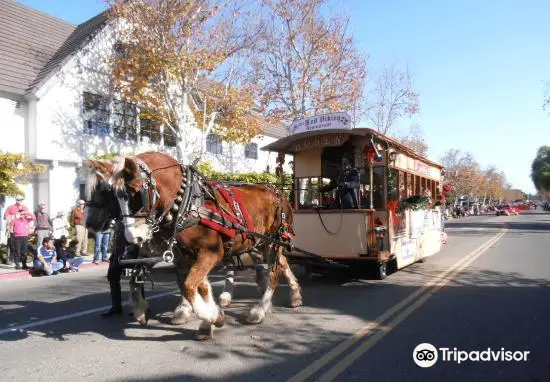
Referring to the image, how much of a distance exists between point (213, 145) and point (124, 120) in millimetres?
6573

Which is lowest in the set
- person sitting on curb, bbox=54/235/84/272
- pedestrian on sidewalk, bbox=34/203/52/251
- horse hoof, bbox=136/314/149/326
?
horse hoof, bbox=136/314/149/326

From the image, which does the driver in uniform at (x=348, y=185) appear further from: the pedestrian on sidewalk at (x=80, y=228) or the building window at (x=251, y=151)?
the building window at (x=251, y=151)

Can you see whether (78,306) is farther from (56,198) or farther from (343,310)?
(56,198)

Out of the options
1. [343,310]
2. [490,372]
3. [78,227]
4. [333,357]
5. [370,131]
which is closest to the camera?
[490,372]

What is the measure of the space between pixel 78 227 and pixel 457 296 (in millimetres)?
11109

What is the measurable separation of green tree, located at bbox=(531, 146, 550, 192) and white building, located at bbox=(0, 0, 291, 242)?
104 metres

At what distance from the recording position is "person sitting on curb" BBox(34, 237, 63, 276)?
1202cm

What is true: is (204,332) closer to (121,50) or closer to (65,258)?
(65,258)

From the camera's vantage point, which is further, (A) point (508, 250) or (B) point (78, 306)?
(A) point (508, 250)

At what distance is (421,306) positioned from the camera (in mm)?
7359

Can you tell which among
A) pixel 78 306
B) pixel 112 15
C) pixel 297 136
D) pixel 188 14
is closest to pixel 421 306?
pixel 297 136

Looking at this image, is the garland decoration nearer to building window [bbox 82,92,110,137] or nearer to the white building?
the white building

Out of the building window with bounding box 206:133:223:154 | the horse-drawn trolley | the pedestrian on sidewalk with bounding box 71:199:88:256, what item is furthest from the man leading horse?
the building window with bounding box 206:133:223:154

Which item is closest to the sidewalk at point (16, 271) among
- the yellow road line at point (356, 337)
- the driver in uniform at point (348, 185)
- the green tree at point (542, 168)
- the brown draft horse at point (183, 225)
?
the brown draft horse at point (183, 225)
